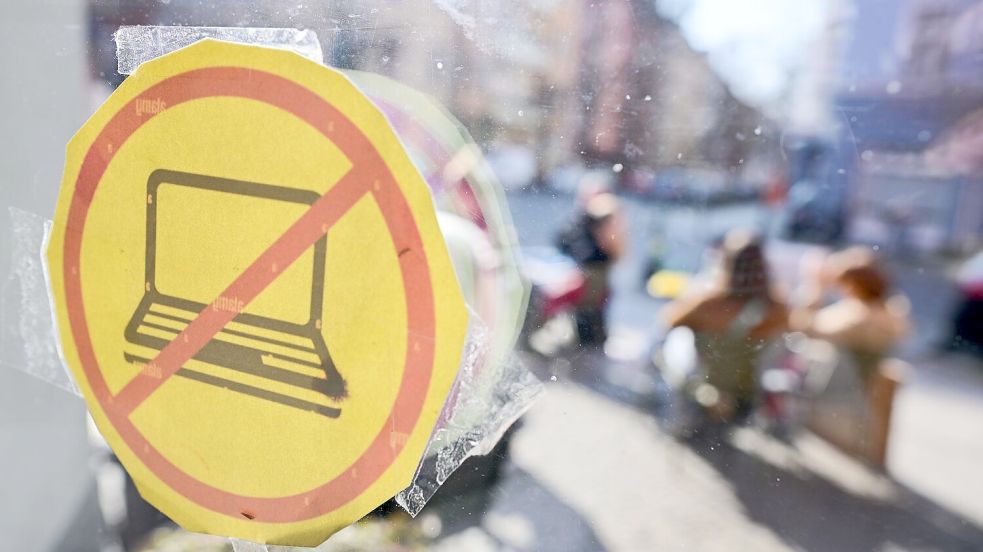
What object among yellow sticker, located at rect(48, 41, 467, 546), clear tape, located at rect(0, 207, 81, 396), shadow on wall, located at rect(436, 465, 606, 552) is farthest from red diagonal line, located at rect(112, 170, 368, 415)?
shadow on wall, located at rect(436, 465, 606, 552)

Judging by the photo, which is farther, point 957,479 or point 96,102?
point 96,102

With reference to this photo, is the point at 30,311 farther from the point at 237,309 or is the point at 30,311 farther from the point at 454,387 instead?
the point at 454,387

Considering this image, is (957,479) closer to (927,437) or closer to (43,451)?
(927,437)

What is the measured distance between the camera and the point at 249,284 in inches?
32.5

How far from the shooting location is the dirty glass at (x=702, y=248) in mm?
527

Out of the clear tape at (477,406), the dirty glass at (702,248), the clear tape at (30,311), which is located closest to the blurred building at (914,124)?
the dirty glass at (702,248)

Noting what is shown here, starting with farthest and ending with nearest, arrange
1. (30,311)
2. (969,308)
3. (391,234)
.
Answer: (30,311) < (391,234) < (969,308)

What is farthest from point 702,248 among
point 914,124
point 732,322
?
point 914,124

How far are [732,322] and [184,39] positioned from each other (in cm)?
67

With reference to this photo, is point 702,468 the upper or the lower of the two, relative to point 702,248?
lower

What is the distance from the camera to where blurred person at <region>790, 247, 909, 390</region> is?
1.77 ft

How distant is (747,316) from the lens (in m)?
0.61

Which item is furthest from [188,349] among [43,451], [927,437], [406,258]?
[927,437]

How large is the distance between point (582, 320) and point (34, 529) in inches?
38.8
